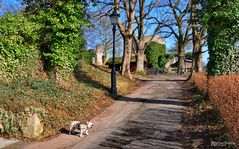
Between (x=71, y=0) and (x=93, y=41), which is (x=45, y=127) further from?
(x=93, y=41)

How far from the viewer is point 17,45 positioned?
13164mm

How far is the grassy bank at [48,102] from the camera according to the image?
31.0 feet

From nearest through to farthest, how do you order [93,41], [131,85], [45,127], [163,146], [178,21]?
[163,146], [45,127], [131,85], [178,21], [93,41]

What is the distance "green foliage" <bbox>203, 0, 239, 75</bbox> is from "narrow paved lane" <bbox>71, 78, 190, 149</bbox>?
250 centimetres

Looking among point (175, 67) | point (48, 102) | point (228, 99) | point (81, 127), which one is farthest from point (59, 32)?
point (175, 67)

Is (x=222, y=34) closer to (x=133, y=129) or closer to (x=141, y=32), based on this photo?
Answer: (x=133, y=129)

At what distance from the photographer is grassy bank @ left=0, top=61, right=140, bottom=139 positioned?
372 inches

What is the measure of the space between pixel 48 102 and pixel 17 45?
3.37m

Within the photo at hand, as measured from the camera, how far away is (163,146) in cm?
830

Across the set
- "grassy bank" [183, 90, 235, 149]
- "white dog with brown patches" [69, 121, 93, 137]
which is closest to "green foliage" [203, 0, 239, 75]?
"grassy bank" [183, 90, 235, 149]

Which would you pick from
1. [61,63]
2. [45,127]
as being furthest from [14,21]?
[45,127]

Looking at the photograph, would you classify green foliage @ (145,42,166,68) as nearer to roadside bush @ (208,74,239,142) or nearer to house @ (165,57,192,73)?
house @ (165,57,192,73)

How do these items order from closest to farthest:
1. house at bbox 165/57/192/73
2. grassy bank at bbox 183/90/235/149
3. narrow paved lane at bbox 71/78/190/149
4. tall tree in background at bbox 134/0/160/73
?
1. grassy bank at bbox 183/90/235/149
2. narrow paved lane at bbox 71/78/190/149
3. tall tree in background at bbox 134/0/160/73
4. house at bbox 165/57/192/73

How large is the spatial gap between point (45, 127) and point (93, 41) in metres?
39.2
